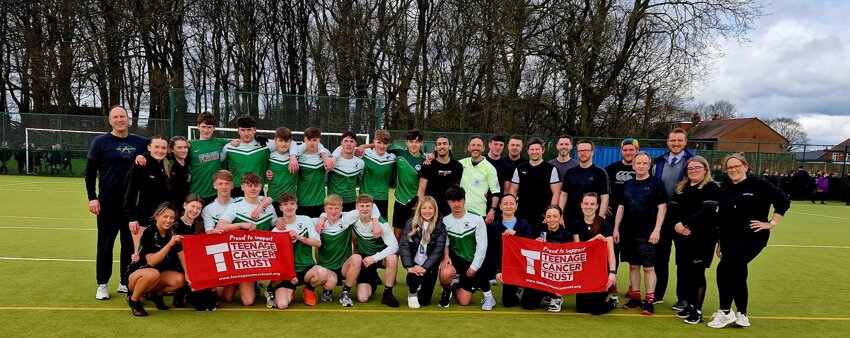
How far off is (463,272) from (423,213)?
2.59 ft

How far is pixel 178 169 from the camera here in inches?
211

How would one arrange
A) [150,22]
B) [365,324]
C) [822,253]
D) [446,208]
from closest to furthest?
[365,324], [446,208], [822,253], [150,22]

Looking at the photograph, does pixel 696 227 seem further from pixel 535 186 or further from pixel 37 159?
pixel 37 159

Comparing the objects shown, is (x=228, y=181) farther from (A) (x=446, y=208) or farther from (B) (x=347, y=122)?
(B) (x=347, y=122)

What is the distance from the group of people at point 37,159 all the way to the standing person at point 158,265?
2306 cm

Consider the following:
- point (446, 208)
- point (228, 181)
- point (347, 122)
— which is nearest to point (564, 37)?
point (347, 122)

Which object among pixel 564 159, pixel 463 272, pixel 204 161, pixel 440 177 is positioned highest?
pixel 564 159

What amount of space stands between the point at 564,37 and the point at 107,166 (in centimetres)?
2052

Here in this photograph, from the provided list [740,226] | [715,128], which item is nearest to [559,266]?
[740,226]

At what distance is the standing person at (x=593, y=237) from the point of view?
5215mm

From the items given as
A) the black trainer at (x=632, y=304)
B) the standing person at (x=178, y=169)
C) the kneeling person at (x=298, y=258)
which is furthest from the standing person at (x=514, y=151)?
the standing person at (x=178, y=169)

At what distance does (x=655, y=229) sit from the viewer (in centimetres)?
532

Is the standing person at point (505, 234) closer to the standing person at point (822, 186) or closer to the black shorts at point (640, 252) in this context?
the black shorts at point (640, 252)

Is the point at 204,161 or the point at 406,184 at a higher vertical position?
the point at 204,161
